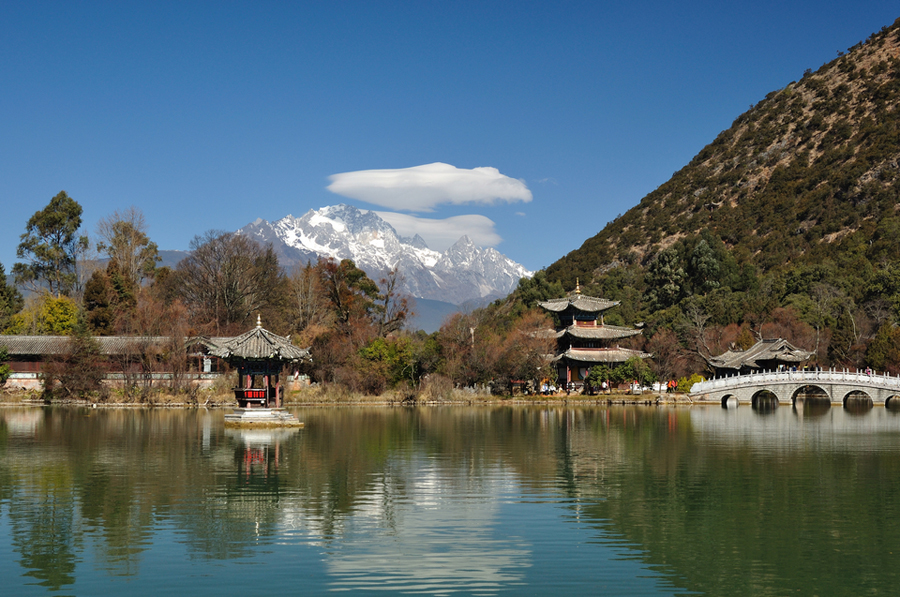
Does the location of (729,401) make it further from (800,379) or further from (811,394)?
(811,394)

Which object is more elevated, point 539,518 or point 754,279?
point 754,279

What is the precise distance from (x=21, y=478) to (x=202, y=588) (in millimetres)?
11490

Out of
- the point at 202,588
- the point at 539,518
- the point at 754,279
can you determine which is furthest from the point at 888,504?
the point at 754,279

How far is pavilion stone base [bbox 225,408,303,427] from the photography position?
3394cm

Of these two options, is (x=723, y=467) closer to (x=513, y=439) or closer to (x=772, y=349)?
(x=513, y=439)

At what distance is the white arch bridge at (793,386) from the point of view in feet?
167

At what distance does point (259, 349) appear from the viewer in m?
35.4

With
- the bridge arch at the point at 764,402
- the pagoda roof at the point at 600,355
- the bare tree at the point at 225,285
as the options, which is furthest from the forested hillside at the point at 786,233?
the bare tree at the point at 225,285

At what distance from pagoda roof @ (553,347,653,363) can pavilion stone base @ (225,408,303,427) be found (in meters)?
30.8

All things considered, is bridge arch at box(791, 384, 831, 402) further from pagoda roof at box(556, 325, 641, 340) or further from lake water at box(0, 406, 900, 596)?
lake water at box(0, 406, 900, 596)

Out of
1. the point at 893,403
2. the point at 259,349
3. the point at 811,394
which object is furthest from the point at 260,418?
the point at 811,394

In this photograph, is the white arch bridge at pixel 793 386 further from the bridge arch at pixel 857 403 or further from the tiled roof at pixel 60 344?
the tiled roof at pixel 60 344

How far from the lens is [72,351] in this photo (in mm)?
50531

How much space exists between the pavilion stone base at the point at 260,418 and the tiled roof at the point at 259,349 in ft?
7.67
